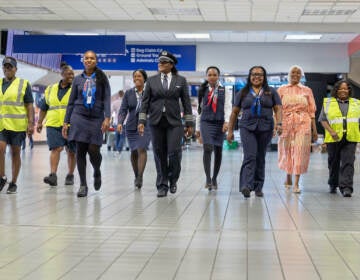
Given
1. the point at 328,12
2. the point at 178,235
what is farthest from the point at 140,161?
the point at 328,12

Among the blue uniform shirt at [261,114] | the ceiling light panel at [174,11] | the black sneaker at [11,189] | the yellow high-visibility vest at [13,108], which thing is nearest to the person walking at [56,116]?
the black sneaker at [11,189]

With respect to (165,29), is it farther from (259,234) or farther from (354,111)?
(259,234)

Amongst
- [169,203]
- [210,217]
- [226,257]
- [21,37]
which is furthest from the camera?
[21,37]

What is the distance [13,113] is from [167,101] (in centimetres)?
189

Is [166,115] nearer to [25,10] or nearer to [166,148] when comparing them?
[166,148]

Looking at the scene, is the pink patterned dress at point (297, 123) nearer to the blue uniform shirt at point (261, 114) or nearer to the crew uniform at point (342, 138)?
the crew uniform at point (342, 138)

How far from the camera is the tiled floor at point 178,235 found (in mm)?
3932

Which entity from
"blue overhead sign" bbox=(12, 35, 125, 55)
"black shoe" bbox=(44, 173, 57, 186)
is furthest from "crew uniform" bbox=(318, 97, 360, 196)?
"blue overhead sign" bbox=(12, 35, 125, 55)

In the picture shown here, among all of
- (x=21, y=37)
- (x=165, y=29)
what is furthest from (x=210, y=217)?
(x=21, y=37)

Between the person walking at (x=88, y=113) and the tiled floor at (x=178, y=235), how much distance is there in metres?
0.55

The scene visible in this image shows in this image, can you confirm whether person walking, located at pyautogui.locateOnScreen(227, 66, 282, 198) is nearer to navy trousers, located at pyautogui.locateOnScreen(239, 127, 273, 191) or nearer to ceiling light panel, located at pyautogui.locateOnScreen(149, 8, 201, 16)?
navy trousers, located at pyautogui.locateOnScreen(239, 127, 273, 191)

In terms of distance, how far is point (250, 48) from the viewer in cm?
2538

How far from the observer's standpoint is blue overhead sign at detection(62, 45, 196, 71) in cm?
2486

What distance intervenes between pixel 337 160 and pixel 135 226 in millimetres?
4249
